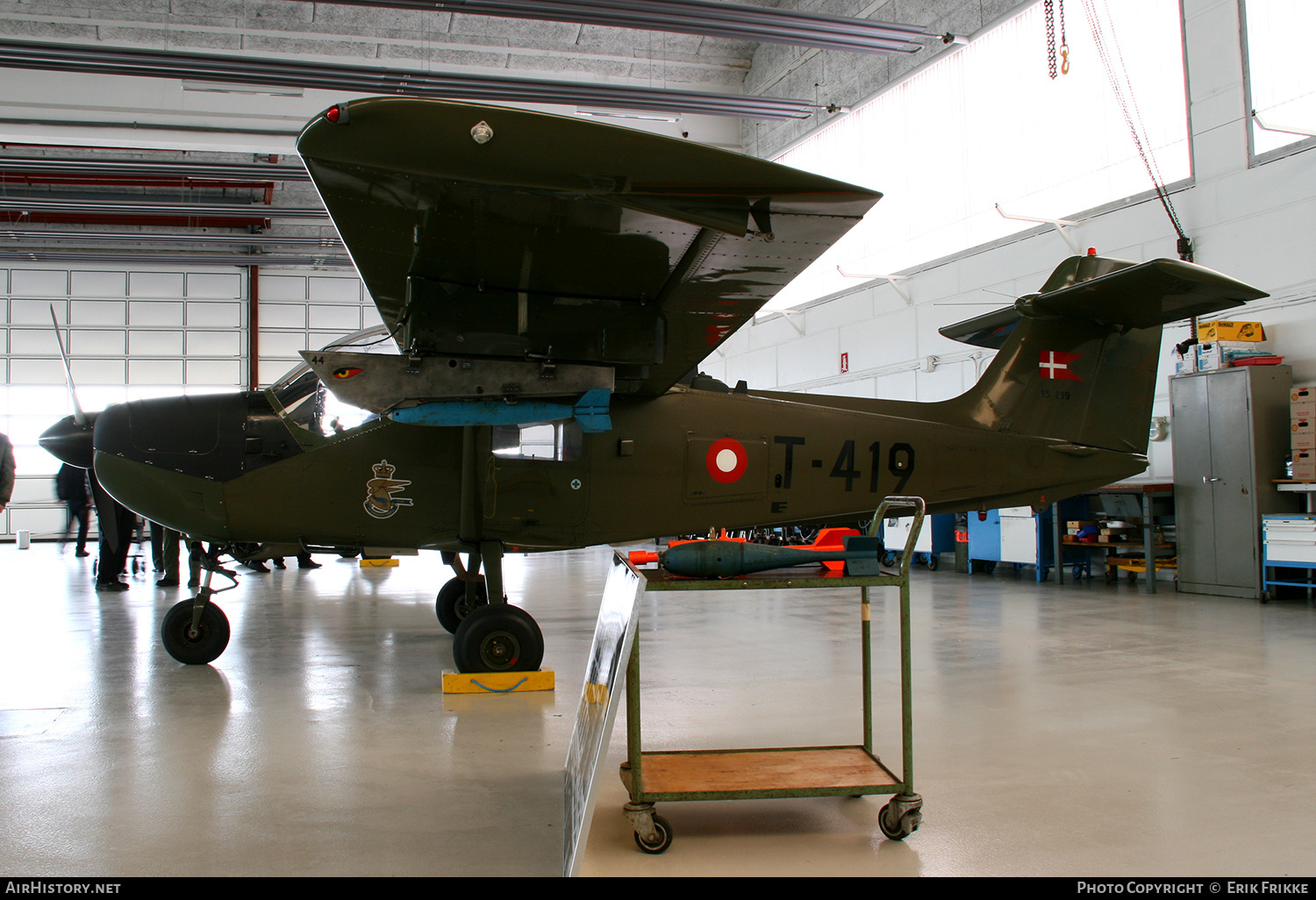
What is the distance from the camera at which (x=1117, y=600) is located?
8562 mm

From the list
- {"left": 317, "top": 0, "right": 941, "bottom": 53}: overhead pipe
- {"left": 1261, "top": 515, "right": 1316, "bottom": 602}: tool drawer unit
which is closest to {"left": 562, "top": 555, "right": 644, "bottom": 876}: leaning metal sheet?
{"left": 1261, "top": 515, "right": 1316, "bottom": 602}: tool drawer unit

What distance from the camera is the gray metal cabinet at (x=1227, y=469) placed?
8406 mm

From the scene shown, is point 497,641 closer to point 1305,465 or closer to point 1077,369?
point 1077,369

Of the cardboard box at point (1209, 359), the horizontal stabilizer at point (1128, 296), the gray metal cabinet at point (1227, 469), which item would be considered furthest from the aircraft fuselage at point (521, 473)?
the cardboard box at point (1209, 359)

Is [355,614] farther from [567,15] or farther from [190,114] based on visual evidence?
[190,114]

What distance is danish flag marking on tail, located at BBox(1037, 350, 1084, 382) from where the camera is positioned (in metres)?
6.40

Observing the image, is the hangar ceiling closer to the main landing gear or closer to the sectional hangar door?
the sectional hangar door

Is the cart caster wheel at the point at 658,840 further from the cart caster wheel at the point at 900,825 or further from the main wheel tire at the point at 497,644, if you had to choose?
the main wheel tire at the point at 497,644

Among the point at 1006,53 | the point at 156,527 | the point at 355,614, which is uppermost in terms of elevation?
the point at 1006,53

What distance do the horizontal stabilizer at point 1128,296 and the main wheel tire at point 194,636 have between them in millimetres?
6146

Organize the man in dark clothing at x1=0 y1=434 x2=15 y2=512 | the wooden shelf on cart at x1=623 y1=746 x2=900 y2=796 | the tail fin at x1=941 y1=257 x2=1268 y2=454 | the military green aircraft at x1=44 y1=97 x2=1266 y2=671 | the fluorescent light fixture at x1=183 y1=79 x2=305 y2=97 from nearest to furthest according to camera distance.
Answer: the wooden shelf on cart at x1=623 y1=746 x2=900 y2=796
the military green aircraft at x1=44 y1=97 x2=1266 y2=671
the tail fin at x1=941 y1=257 x2=1268 y2=454
the man in dark clothing at x1=0 y1=434 x2=15 y2=512
the fluorescent light fixture at x1=183 y1=79 x2=305 y2=97

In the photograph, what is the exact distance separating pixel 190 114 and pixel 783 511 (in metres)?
13.6

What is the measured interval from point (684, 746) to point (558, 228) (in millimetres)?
2231

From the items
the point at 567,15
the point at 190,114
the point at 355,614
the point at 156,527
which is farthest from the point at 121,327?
the point at 355,614
